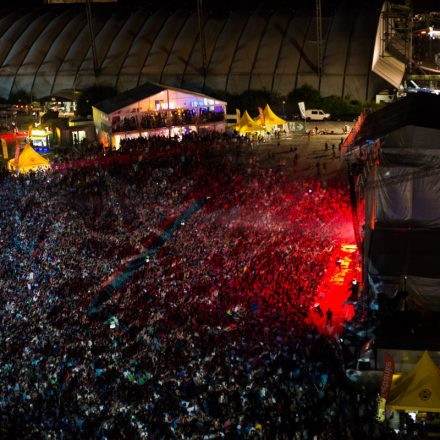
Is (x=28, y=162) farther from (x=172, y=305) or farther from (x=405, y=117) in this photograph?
(x=405, y=117)

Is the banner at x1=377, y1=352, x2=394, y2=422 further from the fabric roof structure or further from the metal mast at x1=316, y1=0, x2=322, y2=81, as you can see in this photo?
the metal mast at x1=316, y1=0, x2=322, y2=81

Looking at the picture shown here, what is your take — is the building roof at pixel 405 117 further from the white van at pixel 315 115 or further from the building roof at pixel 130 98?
the white van at pixel 315 115

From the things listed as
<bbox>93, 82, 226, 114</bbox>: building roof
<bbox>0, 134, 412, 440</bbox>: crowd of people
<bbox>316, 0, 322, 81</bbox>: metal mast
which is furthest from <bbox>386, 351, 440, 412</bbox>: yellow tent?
<bbox>316, 0, 322, 81</bbox>: metal mast

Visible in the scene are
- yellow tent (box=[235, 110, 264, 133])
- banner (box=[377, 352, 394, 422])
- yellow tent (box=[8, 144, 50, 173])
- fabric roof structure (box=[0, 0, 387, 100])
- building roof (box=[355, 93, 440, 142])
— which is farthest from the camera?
fabric roof structure (box=[0, 0, 387, 100])

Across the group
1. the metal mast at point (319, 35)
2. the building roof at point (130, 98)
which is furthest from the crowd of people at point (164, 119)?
the metal mast at point (319, 35)

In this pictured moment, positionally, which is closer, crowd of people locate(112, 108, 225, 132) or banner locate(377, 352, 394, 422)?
banner locate(377, 352, 394, 422)

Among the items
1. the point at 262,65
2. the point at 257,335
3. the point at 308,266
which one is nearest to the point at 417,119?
the point at 308,266

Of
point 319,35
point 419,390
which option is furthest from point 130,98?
point 419,390
